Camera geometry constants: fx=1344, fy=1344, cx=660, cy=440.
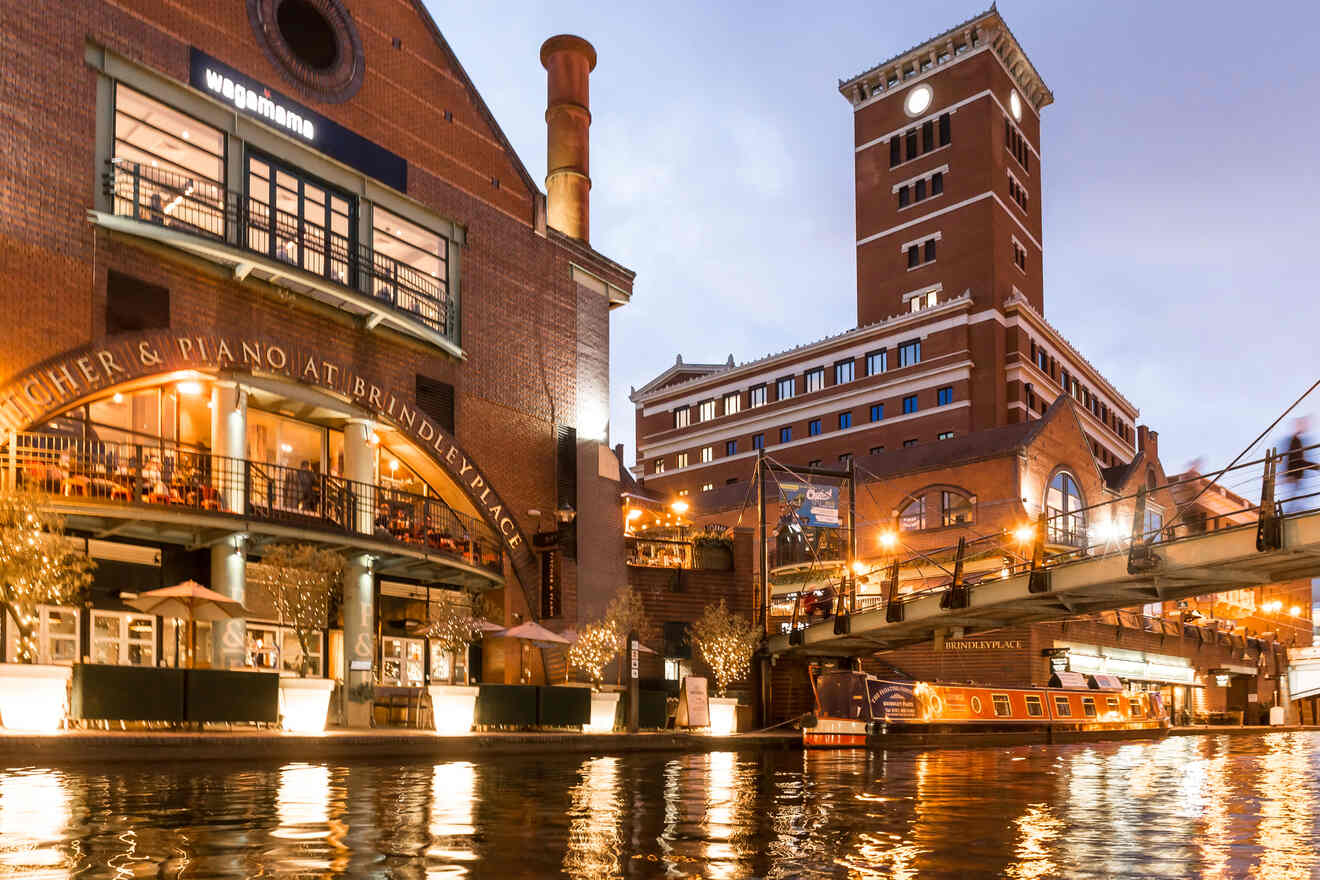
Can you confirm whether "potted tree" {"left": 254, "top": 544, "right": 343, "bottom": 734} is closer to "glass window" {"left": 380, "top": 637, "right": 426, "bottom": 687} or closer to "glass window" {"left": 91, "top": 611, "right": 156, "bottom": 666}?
"glass window" {"left": 91, "top": 611, "right": 156, "bottom": 666}

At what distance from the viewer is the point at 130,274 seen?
28.2 meters

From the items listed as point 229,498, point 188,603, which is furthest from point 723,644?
point 188,603

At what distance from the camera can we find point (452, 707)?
2775 centimetres

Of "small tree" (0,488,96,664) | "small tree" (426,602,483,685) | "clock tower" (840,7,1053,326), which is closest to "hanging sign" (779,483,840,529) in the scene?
"small tree" (426,602,483,685)

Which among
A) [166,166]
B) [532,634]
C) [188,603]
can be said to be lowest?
[532,634]

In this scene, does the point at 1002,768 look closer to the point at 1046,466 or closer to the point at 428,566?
the point at 428,566

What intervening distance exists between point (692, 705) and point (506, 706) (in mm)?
7074

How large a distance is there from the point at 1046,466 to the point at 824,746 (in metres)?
27.6

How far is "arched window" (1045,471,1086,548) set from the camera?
5931 cm

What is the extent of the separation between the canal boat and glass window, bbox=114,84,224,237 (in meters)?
19.9

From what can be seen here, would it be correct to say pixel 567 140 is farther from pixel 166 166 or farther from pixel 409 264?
pixel 166 166

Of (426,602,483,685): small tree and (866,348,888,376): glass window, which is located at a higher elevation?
(866,348,888,376): glass window

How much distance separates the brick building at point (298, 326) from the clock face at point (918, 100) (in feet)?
148

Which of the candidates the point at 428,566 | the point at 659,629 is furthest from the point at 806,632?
the point at 428,566
